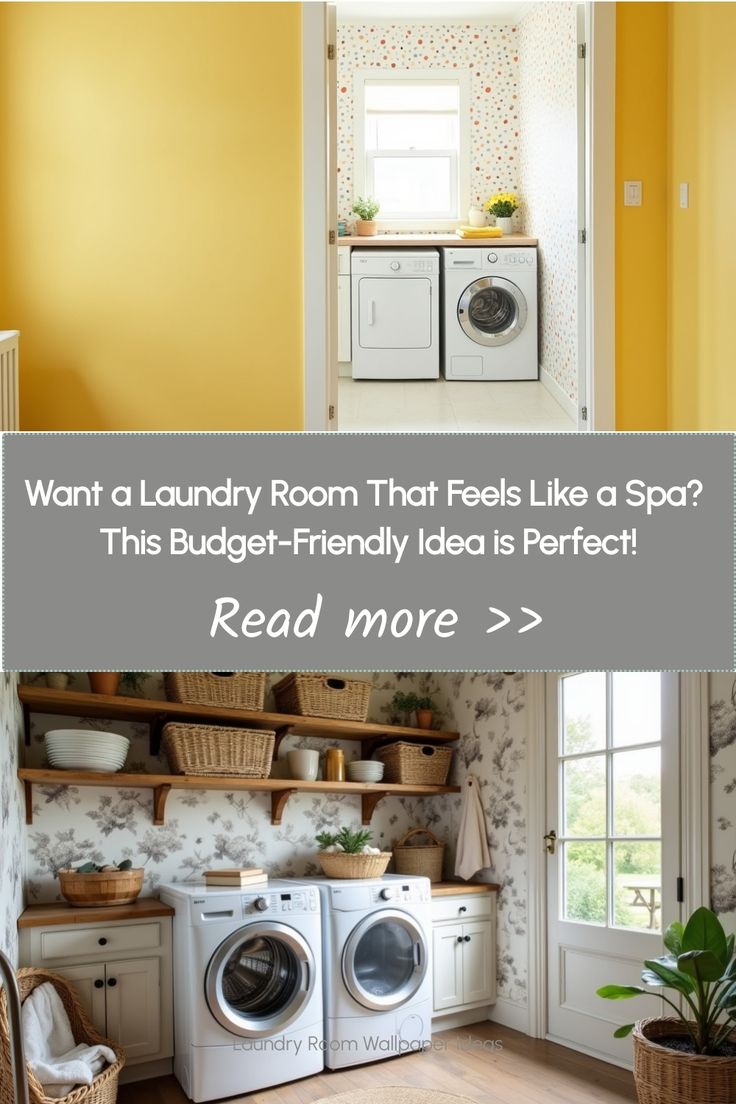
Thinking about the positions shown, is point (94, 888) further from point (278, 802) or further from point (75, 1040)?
point (278, 802)

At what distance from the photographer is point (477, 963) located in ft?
17.1

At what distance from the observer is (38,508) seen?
247 centimetres

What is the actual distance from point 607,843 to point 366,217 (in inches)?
173

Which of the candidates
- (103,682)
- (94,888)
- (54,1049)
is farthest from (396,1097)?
(103,682)

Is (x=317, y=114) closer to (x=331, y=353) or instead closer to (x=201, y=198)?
(x=201, y=198)

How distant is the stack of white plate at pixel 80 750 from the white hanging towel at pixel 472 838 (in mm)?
1869

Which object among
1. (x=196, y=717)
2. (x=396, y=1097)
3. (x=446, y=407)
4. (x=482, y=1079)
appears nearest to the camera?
(x=396, y=1097)

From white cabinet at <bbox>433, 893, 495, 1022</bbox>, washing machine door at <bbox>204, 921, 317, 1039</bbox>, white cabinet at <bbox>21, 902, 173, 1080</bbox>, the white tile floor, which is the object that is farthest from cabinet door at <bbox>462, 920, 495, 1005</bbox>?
the white tile floor

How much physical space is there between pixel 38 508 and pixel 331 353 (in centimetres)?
202

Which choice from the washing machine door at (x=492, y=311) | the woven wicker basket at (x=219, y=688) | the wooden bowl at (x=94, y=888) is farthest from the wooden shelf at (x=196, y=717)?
the washing machine door at (x=492, y=311)

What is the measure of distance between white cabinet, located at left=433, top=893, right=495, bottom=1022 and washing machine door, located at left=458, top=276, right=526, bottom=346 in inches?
127

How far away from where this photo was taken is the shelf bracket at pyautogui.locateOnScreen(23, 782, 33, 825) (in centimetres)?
446

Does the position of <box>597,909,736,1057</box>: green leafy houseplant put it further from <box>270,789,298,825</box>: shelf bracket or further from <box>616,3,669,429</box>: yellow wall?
<box>270,789,298,825</box>: shelf bracket

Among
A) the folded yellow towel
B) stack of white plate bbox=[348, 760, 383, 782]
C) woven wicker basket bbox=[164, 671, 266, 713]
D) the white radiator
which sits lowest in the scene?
stack of white plate bbox=[348, 760, 383, 782]
